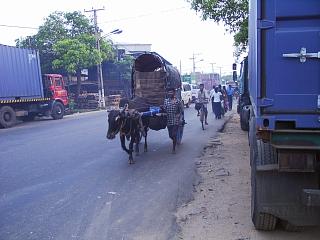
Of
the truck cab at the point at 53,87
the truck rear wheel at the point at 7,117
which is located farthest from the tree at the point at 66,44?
the truck rear wheel at the point at 7,117

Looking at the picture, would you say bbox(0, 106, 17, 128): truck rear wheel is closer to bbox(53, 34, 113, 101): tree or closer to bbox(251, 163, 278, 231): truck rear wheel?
bbox(53, 34, 113, 101): tree

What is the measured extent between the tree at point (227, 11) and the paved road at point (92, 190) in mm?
4153

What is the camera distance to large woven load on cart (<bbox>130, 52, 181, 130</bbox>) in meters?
12.1

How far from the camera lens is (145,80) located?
12.4m

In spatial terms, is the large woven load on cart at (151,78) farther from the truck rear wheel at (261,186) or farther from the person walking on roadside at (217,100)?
the truck rear wheel at (261,186)

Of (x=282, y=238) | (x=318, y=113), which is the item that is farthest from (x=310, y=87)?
(x=282, y=238)

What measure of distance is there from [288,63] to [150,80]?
28.8 feet

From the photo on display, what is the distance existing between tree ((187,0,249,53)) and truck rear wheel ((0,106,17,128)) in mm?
12458

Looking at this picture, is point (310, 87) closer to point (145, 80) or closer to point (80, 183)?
point (80, 183)

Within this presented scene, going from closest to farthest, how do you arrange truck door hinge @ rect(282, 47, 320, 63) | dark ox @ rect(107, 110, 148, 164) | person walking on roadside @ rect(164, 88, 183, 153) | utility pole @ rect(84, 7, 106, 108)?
truck door hinge @ rect(282, 47, 320, 63)
dark ox @ rect(107, 110, 148, 164)
person walking on roadside @ rect(164, 88, 183, 153)
utility pole @ rect(84, 7, 106, 108)

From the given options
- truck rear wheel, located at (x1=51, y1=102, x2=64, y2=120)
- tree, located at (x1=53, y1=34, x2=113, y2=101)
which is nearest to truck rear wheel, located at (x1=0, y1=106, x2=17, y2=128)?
truck rear wheel, located at (x1=51, y1=102, x2=64, y2=120)

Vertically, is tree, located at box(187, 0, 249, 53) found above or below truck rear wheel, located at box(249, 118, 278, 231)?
above

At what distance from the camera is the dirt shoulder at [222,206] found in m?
4.88

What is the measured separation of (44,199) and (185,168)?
327 centimetres
